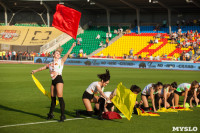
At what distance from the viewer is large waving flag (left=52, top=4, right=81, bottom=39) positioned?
1118 cm

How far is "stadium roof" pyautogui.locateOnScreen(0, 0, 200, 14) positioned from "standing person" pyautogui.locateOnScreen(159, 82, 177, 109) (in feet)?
126

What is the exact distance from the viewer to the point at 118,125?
10102 millimetres

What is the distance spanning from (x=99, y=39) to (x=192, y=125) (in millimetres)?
49527

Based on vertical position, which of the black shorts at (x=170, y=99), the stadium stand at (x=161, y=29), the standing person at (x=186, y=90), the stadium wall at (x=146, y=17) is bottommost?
the black shorts at (x=170, y=99)

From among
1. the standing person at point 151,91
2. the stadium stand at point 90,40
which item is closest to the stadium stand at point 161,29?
the stadium stand at point 90,40

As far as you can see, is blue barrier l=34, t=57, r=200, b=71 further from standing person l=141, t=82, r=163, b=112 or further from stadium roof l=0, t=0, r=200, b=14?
standing person l=141, t=82, r=163, b=112

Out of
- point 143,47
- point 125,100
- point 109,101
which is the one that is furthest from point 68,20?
point 143,47

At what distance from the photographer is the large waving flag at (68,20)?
36.7 ft

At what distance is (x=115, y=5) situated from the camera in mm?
59625

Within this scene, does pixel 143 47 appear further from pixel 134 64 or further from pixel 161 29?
pixel 134 64

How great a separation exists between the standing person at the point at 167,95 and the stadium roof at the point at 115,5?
38.4 metres

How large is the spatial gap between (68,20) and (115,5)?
49.2 m

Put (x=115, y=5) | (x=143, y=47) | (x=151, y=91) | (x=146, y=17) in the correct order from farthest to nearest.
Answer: (x=146, y=17), (x=115, y=5), (x=143, y=47), (x=151, y=91)

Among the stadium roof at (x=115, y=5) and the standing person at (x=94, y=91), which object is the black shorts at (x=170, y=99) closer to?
the standing person at (x=94, y=91)
